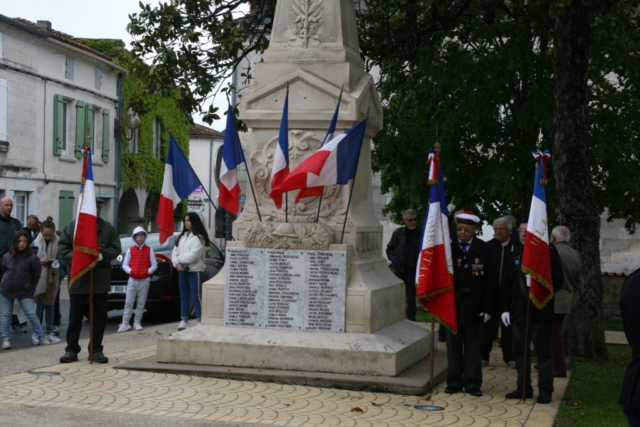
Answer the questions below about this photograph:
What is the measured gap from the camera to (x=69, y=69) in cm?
3303

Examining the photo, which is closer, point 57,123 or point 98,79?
point 57,123

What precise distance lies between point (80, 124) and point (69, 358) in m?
23.8

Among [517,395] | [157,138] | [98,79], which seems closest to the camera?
[517,395]

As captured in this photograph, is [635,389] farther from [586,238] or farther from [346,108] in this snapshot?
[586,238]

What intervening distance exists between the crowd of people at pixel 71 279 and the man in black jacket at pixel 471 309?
3.36 metres

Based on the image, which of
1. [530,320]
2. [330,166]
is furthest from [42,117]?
[530,320]

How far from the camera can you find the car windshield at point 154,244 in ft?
56.7

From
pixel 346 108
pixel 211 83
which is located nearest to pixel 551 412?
pixel 346 108

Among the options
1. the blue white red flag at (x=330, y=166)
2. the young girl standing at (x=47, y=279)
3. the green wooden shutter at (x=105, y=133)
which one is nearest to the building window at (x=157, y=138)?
the green wooden shutter at (x=105, y=133)

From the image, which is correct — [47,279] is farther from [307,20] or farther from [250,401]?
[250,401]

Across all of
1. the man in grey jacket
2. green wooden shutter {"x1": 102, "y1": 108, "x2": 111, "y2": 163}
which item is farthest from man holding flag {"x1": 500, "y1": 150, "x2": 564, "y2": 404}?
green wooden shutter {"x1": 102, "y1": 108, "x2": 111, "y2": 163}

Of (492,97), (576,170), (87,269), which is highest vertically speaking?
(492,97)

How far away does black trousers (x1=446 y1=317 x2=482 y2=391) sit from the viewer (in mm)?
9492

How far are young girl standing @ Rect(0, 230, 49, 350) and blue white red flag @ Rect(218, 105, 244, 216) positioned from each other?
351 cm
